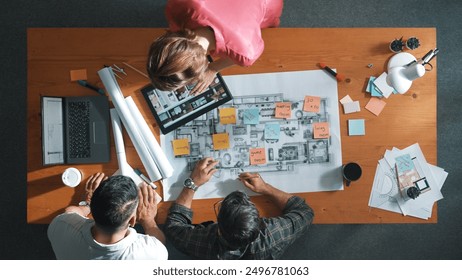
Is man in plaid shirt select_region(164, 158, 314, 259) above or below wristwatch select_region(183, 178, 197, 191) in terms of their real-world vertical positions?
below

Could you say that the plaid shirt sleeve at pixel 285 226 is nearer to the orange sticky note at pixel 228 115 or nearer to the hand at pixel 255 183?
the hand at pixel 255 183

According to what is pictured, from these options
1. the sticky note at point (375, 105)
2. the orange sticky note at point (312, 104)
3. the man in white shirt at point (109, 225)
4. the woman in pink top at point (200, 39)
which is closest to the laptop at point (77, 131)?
the man in white shirt at point (109, 225)

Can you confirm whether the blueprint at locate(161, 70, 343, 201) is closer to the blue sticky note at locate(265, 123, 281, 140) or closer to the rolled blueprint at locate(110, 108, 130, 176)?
the blue sticky note at locate(265, 123, 281, 140)

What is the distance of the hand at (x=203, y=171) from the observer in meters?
1.62

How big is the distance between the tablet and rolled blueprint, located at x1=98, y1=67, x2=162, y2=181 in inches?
3.7

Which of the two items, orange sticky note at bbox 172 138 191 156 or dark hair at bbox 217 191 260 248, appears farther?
orange sticky note at bbox 172 138 191 156

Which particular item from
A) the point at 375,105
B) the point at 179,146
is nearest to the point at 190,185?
the point at 179,146

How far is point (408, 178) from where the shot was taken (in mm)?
1662

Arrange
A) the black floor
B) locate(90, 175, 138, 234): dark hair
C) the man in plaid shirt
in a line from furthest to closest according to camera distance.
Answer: the black floor
the man in plaid shirt
locate(90, 175, 138, 234): dark hair

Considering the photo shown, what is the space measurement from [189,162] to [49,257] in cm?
122

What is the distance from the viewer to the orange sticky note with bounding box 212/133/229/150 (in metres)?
1.66

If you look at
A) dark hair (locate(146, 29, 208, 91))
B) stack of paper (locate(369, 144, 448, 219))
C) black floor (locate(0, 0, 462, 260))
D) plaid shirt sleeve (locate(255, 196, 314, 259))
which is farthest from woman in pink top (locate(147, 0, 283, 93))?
black floor (locate(0, 0, 462, 260))

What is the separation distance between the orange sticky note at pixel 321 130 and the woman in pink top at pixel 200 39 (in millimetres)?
416
